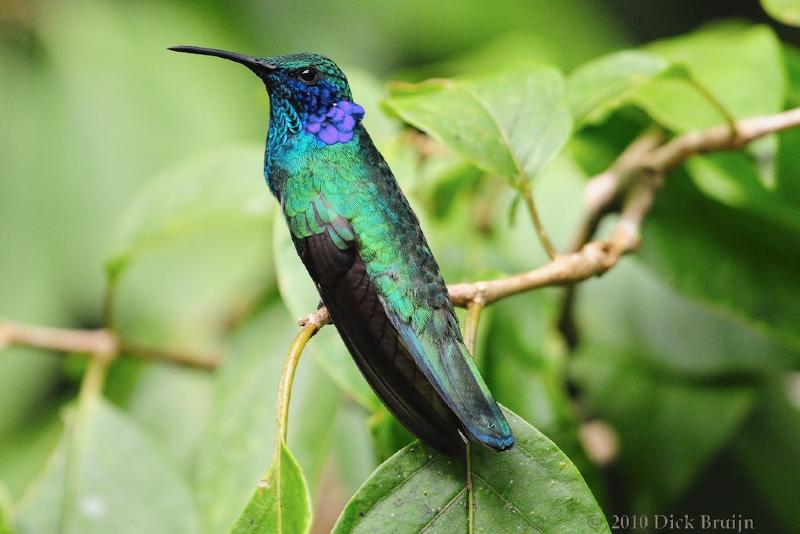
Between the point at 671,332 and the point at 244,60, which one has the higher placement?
the point at 244,60

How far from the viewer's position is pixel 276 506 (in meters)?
0.96

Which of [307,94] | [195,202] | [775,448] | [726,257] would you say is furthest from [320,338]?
[775,448]

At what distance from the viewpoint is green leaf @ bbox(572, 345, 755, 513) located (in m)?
1.64

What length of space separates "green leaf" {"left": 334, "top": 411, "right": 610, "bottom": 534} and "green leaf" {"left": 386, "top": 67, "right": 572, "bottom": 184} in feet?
1.24

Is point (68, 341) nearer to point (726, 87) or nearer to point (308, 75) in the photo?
point (308, 75)

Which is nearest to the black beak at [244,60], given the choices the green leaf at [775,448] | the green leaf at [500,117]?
the green leaf at [500,117]

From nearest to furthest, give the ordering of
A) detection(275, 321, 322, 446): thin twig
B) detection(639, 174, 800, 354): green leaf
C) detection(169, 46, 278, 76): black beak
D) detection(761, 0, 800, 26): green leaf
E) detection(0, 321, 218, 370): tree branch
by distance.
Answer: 1. detection(275, 321, 322, 446): thin twig
2. detection(169, 46, 278, 76): black beak
3. detection(761, 0, 800, 26): green leaf
4. detection(639, 174, 800, 354): green leaf
5. detection(0, 321, 218, 370): tree branch

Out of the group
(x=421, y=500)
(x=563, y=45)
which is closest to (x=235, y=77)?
(x=563, y=45)

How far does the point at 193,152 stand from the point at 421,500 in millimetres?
1975

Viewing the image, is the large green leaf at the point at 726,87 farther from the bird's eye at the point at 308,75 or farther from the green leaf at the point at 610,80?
the bird's eye at the point at 308,75

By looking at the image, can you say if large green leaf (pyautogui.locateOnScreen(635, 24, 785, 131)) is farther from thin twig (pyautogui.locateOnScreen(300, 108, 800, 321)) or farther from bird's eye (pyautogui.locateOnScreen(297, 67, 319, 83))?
bird's eye (pyautogui.locateOnScreen(297, 67, 319, 83))

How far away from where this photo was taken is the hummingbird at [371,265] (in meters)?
0.99

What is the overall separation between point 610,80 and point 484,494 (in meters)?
0.67

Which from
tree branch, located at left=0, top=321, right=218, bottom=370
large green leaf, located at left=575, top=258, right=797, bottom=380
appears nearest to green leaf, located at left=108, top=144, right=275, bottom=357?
tree branch, located at left=0, top=321, right=218, bottom=370
